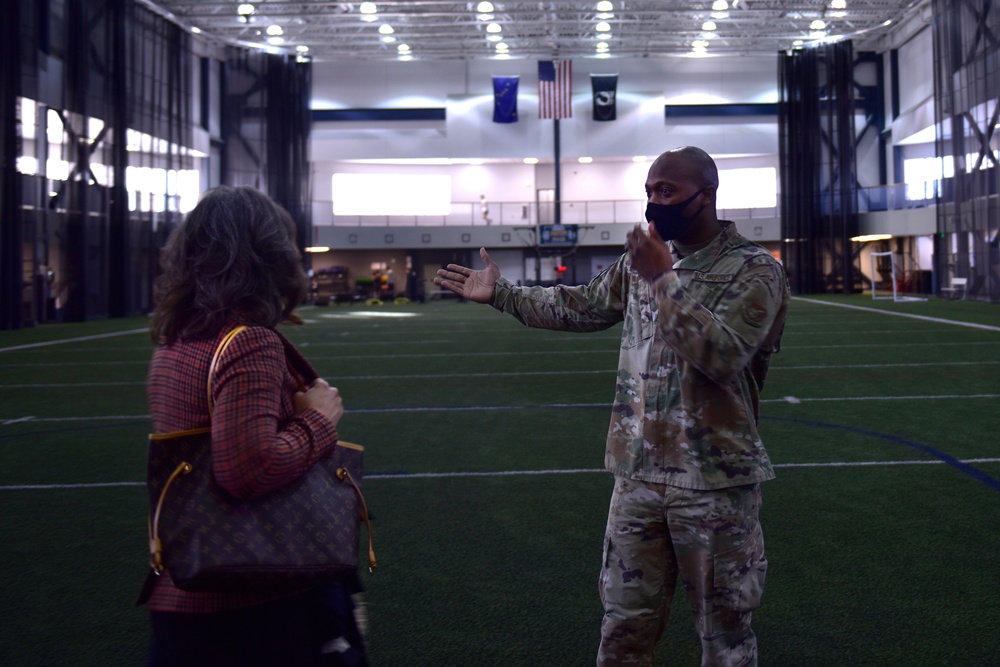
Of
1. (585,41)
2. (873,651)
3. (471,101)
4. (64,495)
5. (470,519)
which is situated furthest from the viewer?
(471,101)

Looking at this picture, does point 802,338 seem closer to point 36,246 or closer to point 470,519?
point 470,519

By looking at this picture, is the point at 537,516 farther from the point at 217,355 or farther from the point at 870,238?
the point at 870,238

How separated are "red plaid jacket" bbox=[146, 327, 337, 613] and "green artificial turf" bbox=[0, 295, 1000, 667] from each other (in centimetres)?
177

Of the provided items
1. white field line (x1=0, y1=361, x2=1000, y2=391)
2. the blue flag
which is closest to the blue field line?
white field line (x1=0, y1=361, x2=1000, y2=391)

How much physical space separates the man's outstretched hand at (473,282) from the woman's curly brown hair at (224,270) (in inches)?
40.9

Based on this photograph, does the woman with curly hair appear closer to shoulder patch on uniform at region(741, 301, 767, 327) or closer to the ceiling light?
shoulder patch on uniform at region(741, 301, 767, 327)

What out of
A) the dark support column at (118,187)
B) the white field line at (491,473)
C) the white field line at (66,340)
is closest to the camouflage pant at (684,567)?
the white field line at (491,473)

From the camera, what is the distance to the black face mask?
284 cm

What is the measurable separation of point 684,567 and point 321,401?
1164 mm

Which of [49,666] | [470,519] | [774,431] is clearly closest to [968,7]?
[774,431]

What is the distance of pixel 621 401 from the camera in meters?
2.97

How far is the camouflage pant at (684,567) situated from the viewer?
2.72 meters

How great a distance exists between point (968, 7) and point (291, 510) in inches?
1407

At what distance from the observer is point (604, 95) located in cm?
4531
